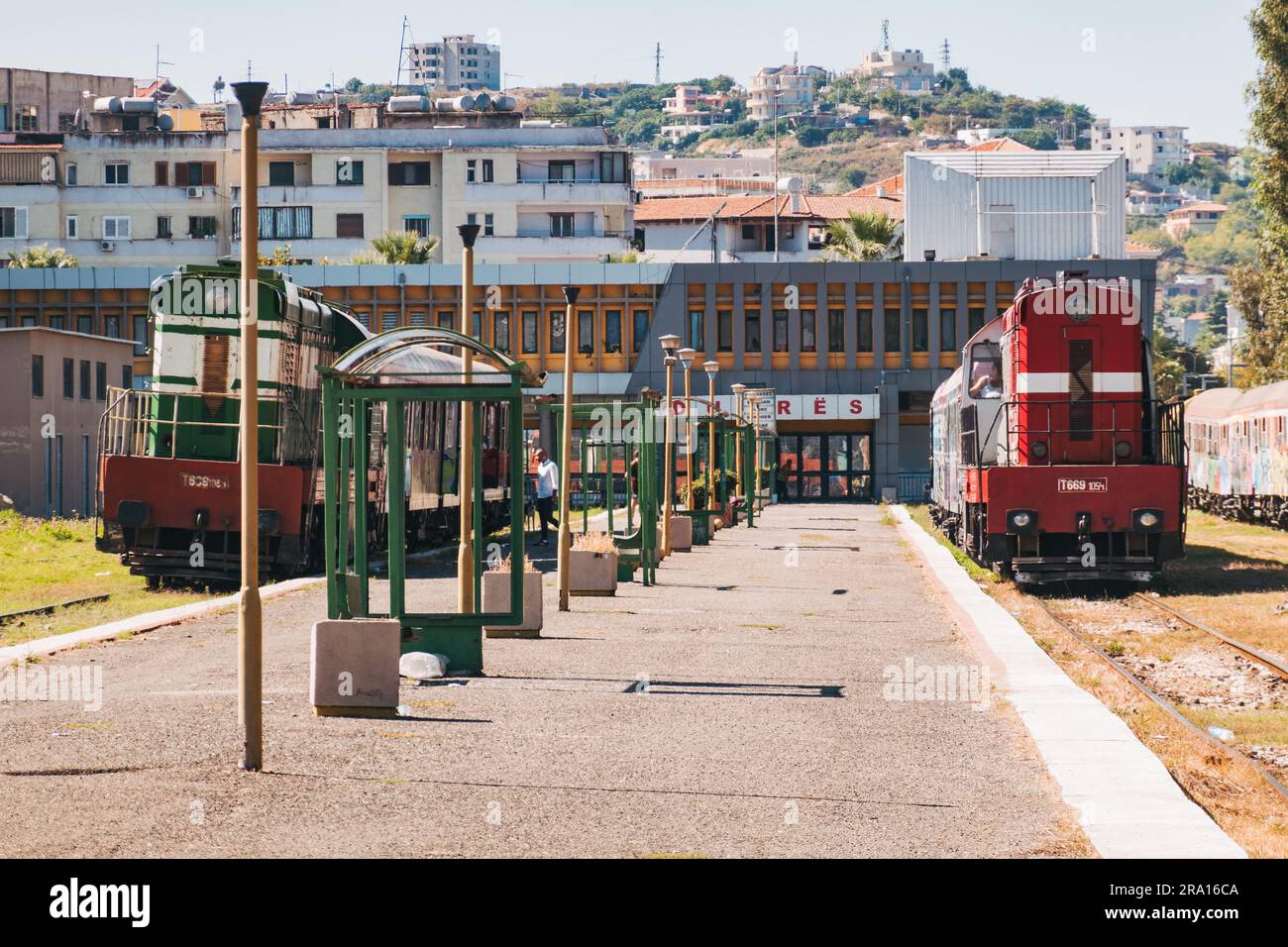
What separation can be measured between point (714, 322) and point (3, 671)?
2313 inches

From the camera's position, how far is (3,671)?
14961 mm

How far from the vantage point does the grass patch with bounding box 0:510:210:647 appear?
66.7ft

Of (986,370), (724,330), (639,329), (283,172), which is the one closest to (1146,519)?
(986,370)

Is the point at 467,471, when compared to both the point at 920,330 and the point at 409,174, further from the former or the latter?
the point at 409,174

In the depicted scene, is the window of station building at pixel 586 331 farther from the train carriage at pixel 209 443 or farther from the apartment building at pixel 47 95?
the apartment building at pixel 47 95

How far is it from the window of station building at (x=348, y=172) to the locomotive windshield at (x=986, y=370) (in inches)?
2678

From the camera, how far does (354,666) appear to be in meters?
12.4

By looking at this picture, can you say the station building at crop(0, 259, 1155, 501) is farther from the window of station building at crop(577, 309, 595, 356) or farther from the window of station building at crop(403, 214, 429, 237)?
the window of station building at crop(403, 214, 429, 237)

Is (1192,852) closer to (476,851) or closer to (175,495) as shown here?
(476,851)

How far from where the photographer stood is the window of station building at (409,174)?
308 ft

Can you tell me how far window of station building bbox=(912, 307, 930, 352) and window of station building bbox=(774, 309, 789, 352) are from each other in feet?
17.6

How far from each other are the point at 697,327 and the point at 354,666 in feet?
199

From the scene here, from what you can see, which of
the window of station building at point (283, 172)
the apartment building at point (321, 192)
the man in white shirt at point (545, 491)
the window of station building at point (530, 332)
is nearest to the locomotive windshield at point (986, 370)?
the man in white shirt at point (545, 491)
